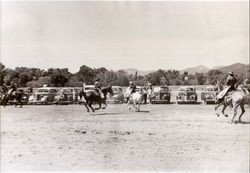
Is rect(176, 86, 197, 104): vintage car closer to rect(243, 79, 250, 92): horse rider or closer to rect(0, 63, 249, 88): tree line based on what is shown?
rect(0, 63, 249, 88): tree line

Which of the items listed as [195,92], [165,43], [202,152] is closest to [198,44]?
[165,43]

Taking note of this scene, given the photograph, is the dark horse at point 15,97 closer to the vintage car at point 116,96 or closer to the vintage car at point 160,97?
the vintage car at point 116,96

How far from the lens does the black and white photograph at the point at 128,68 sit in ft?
37.4

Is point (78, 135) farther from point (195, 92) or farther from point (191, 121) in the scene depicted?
point (195, 92)

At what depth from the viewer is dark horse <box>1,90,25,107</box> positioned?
1584 cm

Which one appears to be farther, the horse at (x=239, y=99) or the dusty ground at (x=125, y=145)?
the horse at (x=239, y=99)

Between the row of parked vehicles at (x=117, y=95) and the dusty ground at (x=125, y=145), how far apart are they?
2.53 metres

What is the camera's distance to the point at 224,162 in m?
11.3

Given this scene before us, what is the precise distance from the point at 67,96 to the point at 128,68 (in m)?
5.10

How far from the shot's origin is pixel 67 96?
1770 cm

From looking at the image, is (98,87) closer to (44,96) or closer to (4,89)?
(4,89)

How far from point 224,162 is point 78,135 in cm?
341

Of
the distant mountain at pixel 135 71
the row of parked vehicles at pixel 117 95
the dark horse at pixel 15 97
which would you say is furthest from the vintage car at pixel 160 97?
the distant mountain at pixel 135 71

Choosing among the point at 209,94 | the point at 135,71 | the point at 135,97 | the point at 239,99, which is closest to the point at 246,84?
the point at 239,99
